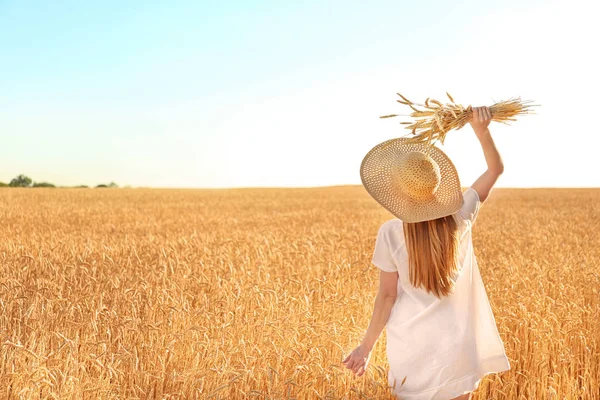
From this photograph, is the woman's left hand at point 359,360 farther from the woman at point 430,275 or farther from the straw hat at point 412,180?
the straw hat at point 412,180

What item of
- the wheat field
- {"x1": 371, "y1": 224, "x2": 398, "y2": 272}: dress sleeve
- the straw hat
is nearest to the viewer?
the straw hat

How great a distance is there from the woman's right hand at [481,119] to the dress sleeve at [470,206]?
30 cm

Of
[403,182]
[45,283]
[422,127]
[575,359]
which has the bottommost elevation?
[575,359]

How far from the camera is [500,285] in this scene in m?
6.08

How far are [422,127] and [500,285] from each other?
398 cm

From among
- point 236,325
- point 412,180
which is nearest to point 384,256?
point 412,180

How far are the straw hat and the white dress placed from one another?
0.15 metres

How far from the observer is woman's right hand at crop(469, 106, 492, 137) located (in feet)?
8.70

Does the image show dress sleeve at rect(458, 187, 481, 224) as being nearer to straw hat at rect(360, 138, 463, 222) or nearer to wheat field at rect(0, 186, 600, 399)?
straw hat at rect(360, 138, 463, 222)

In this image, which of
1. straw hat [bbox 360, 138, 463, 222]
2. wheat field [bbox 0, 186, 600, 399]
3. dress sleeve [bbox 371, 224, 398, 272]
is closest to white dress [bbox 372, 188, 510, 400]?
dress sleeve [bbox 371, 224, 398, 272]

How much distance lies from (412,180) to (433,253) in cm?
34

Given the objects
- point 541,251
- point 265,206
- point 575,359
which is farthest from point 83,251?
point 265,206

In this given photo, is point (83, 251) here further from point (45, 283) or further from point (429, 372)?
point (429, 372)

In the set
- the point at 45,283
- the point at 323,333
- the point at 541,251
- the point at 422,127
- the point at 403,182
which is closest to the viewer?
the point at 403,182
